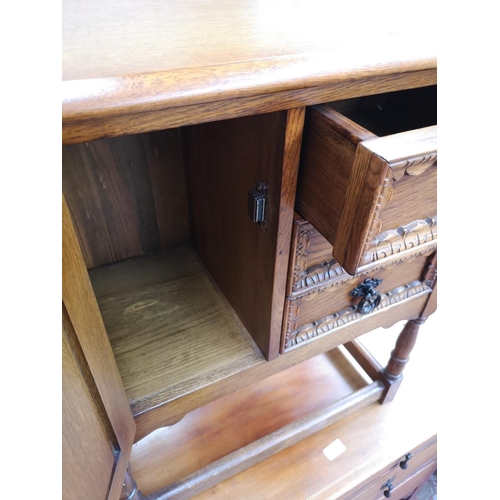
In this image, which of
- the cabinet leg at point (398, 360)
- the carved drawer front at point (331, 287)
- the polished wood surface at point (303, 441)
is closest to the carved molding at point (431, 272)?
the carved drawer front at point (331, 287)

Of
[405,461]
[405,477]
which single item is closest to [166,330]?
[405,461]

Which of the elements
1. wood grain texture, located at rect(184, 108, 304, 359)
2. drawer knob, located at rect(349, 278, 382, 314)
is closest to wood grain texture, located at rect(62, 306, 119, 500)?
wood grain texture, located at rect(184, 108, 304, 359)

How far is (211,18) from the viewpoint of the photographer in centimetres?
39

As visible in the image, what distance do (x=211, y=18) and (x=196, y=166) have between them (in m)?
0.26

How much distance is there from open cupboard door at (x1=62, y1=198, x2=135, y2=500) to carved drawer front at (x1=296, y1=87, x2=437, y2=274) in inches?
8.8

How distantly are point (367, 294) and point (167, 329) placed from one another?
0.31 m

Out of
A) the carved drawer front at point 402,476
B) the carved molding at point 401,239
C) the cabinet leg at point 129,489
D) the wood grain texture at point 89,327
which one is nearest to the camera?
the wood grain texture at point 89,327

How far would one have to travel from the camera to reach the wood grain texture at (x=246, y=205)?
0.39 metres

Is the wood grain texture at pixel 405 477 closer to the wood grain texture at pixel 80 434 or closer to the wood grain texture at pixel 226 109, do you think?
the wood grain texture at pixel 80 434

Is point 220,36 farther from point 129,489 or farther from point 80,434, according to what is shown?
point 129,489

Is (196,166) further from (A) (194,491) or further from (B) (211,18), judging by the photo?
(A) (194,491)

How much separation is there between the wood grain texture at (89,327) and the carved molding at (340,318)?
0.84ft
